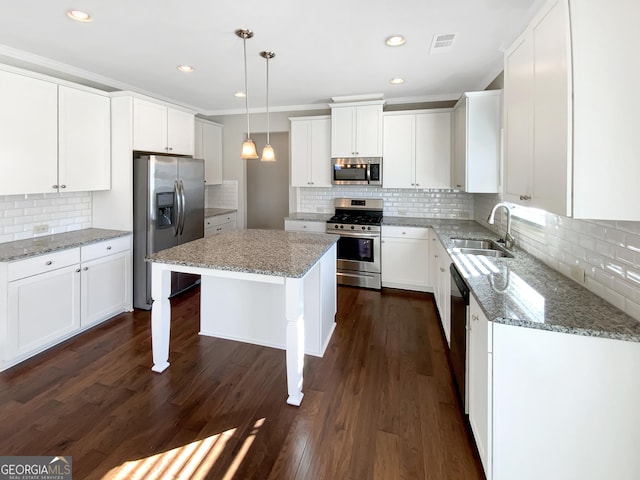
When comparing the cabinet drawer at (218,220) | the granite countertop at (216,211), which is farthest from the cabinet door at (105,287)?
the granite countertop at (216,211)

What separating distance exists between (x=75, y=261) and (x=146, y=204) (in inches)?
35.2

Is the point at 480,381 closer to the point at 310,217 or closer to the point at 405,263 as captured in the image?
the point at 405,263

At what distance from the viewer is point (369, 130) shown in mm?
4477

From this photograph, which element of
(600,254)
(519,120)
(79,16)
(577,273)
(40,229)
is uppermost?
(79,16)

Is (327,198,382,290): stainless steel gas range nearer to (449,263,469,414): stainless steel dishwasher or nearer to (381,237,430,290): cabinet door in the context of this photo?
(381,237,430,290): cabinet door

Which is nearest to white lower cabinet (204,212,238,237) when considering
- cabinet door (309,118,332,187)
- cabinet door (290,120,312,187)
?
cabinet door (290,120,312,187)

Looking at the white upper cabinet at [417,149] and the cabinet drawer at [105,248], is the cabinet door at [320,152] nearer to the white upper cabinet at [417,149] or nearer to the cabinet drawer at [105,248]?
the white upper cabinet at [417,149]

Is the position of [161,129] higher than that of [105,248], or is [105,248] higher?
[161,129]

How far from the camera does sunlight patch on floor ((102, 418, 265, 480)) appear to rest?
1.64 m

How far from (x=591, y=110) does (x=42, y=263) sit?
370cm

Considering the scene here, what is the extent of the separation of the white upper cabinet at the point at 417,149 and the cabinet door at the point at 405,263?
0.83m

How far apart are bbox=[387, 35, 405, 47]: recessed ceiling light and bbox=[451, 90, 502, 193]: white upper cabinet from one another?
3.10 ft

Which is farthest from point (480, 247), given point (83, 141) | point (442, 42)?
point (83, 141)

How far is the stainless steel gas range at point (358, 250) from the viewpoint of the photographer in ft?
14.3
